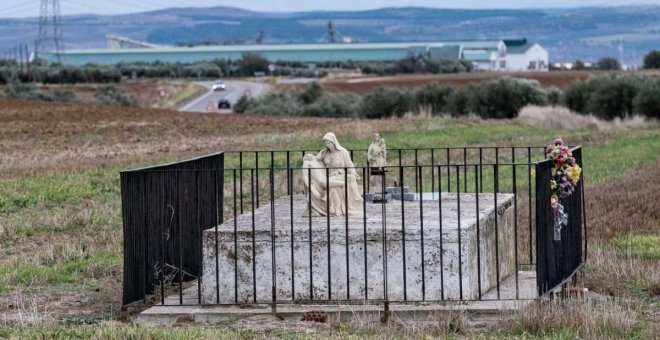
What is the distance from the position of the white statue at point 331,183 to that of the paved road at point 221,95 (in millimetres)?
71308

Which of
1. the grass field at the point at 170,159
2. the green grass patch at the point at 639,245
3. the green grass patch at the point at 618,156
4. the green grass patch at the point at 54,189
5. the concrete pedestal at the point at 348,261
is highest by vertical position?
the concrete pedestal at the point at 348,261

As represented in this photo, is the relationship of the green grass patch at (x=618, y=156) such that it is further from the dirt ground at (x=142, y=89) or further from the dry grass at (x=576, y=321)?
the dirt ground at (x=142, y=89)

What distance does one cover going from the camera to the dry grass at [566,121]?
5219 cm

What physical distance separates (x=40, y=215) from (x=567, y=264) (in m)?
10.3

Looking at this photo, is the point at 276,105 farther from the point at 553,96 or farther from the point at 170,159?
the point at 170,159

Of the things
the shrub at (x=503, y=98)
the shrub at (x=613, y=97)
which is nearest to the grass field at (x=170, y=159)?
the shrub at (x=613, y=97)

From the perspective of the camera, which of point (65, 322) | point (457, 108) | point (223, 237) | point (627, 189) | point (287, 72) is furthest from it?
point (287, 72)

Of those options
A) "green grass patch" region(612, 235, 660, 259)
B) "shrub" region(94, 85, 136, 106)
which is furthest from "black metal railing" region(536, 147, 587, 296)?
"shrub" region(94, 85, 136, 106)

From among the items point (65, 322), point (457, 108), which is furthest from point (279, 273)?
point (457, 108)

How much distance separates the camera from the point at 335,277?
43.3 feet

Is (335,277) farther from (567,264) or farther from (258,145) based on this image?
(258,145)

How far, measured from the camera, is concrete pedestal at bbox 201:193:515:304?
1298 cm

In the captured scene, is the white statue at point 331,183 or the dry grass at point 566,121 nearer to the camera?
the white statue at point 331,183

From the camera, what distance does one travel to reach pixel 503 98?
68.2 meters
